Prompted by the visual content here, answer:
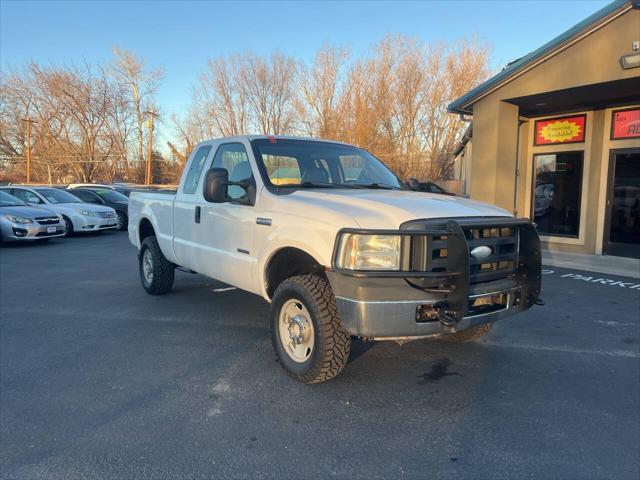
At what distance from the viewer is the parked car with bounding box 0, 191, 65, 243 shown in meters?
12.0

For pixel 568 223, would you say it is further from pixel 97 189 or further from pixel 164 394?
pixel 97 189

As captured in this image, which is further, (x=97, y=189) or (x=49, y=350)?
(x=97, y=189)

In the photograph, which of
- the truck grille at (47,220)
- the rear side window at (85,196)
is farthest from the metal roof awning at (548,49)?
the rear side window at (85,196)

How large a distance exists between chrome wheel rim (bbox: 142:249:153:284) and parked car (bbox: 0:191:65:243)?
7.07 meters

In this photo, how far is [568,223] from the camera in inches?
453

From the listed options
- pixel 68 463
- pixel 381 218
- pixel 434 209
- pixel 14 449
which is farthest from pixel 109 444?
pixel 434 209

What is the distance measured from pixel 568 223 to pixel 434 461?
410 inches

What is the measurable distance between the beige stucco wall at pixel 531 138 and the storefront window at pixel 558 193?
7.3 inches

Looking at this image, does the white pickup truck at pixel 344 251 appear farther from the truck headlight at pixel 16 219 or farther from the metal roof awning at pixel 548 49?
the truck headlight at pixel 16 219

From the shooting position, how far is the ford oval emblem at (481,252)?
3410 mm

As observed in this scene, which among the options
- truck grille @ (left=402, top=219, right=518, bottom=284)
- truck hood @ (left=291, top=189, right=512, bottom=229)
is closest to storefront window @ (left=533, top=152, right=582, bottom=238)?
truck hood @ (left=291, top=189, right=512, bottom=229)

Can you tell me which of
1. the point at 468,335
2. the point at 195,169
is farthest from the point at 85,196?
the point at 468,335

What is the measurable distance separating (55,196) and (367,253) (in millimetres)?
15427

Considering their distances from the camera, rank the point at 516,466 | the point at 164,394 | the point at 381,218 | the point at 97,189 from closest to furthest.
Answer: the point at 516,466, the point at 381,218, the point at 164,394, the point at 97,189
